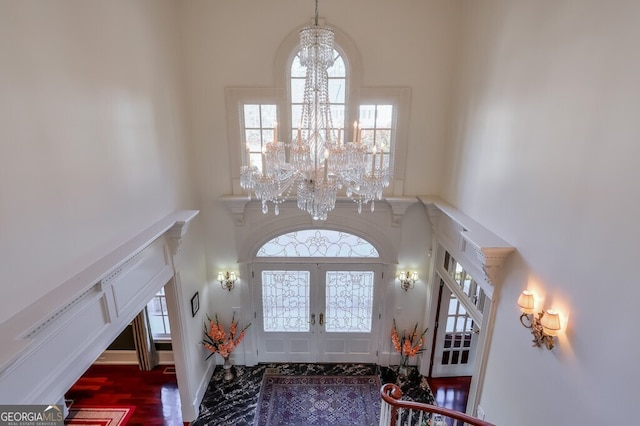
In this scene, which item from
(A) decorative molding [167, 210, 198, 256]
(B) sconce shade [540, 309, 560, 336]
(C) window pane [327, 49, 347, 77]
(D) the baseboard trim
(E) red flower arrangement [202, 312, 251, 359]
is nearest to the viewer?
(B) sconce shade [540, 309, 560, 336]

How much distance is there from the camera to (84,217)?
2.86 meters

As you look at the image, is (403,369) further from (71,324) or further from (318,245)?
(71,324)

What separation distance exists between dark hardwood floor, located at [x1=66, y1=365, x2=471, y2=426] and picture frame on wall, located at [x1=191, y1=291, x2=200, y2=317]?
5.55 ft

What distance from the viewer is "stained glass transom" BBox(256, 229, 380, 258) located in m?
5.97

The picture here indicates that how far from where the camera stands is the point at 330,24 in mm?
4871

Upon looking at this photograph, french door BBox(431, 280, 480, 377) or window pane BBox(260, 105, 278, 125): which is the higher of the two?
window pane BBox(260, 105, 278, 125)

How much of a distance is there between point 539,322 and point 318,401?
407cm

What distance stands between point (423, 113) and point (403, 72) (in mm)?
692

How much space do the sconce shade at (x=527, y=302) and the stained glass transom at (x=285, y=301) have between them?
376 centimetres

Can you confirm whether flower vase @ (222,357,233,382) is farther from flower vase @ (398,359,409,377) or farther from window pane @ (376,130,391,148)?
window pane @ (376,130,391,148)

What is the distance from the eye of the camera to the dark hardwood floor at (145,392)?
5512 mm

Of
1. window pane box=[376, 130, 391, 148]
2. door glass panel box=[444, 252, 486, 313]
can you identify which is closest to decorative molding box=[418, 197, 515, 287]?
door glass panel box=[444, 252, 486, 313]

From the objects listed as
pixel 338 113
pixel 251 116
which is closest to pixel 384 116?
pixel 338 113

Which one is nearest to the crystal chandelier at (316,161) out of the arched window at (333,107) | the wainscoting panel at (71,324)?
the wainscoting panel at (71,324)
